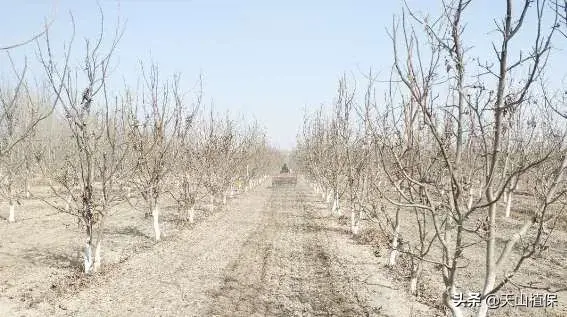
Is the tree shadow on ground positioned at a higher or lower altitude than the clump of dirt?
lower

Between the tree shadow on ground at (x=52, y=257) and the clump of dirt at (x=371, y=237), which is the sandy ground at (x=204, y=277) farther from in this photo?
the clump of dirt at (x=371, y=237)

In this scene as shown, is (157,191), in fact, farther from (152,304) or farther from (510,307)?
(510,307)

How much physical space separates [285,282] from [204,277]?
173 cm

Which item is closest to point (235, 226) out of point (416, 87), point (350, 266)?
point (350, 266)

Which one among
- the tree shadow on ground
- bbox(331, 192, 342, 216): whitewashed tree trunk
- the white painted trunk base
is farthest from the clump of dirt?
the tree shadow on ground

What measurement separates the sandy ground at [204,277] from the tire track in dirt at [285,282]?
0.02 m

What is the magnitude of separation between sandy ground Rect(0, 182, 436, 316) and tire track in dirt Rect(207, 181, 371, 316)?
17 mm

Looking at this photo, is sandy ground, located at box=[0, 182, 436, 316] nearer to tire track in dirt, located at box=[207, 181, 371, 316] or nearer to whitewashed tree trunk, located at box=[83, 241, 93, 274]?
tire track in dirt, located at box=[207, 181, 371, 316]

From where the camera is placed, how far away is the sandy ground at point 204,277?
23.9 ft

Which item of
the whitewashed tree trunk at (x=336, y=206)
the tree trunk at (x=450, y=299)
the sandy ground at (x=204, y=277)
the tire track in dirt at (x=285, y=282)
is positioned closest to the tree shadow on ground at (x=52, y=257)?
the sandy ground at (x=204, y=277)

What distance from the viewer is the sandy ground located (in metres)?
7.29

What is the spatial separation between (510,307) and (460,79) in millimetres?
5850

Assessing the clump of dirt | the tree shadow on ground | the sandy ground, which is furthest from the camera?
the clump of dirt

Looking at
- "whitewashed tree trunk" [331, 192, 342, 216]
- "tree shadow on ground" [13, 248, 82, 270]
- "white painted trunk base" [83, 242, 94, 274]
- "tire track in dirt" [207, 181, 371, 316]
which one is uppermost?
"whitewashed tree trunk" [331, 192, 342, 216]
